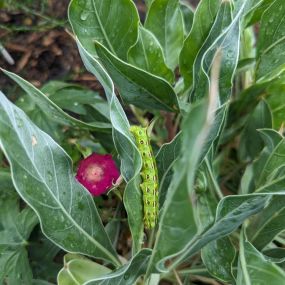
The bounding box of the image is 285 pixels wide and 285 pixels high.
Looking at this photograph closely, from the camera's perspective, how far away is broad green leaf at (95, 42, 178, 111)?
1.00 meters

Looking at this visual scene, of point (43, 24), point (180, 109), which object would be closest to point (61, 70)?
point (43, 24)

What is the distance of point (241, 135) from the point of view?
137cm

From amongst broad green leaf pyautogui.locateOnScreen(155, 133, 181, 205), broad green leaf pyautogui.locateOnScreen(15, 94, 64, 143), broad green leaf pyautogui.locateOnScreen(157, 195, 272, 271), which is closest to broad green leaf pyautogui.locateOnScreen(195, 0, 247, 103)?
broad green leaf pyautogui.locateOnScreen(155, 133, 181, 205)

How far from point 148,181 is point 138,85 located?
23cm

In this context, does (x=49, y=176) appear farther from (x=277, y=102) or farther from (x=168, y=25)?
(x=277, y=102)

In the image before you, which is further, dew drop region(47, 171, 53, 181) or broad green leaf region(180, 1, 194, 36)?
broad green leaf region(180, 1, 194, 36)

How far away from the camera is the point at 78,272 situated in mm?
987

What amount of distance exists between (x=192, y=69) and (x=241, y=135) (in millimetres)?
321

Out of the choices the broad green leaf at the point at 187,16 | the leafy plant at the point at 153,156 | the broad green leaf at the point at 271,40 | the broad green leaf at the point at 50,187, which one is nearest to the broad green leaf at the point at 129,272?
the leafy plant at the point at 153,156

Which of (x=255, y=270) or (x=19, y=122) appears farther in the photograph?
(x=255, y=270)

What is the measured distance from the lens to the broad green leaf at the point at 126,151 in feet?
2.89

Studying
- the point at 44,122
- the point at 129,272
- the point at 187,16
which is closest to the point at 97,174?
the point at 129,272

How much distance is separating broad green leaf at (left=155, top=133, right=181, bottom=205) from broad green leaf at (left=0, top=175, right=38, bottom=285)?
0.29 m

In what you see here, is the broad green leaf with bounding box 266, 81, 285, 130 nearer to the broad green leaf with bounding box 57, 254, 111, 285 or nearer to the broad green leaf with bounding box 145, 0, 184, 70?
the broad green leaf with bounding box 145, 0, 184, 70
